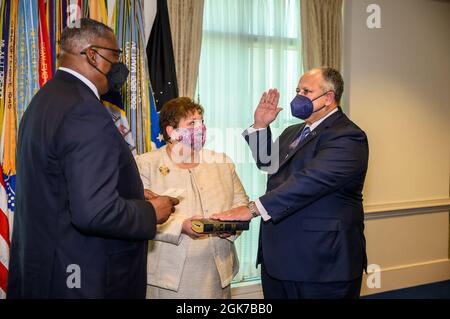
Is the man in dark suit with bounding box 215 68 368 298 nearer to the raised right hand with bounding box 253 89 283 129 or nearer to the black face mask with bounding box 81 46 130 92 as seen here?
the raised right hand with bounding box 253 89 283 129

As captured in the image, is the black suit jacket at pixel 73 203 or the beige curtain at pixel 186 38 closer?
the black suit jacket at pixel 73 203

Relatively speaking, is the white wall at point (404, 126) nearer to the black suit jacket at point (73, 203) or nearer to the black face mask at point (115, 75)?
the black face mask at point (115, 75)

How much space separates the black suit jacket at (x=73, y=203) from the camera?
4.44 feet

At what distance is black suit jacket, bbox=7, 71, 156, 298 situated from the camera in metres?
1.35

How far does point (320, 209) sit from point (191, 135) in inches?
29.9

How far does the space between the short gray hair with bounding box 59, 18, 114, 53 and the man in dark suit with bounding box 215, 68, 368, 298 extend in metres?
0.97

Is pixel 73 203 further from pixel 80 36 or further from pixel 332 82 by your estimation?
pixel 332 82

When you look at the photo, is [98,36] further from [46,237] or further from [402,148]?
[402,148]

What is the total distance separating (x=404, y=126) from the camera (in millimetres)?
4273

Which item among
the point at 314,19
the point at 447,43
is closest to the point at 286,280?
the point at 314,19

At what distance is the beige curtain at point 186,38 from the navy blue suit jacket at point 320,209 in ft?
4.43

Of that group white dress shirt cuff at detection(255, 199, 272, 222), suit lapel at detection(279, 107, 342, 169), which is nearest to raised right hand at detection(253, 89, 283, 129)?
suit lapel at detection(279, 107, 342, 169)

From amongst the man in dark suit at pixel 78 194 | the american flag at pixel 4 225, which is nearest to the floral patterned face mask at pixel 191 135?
the man in dark suit at pixel 78 194
